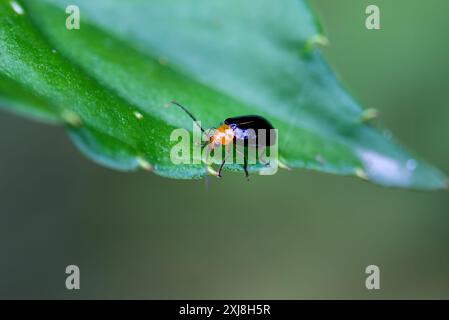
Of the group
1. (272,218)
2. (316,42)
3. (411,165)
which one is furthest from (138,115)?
(272,218)

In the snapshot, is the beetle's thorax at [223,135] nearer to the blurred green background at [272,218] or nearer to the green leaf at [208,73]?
the green leaf at [208,73]

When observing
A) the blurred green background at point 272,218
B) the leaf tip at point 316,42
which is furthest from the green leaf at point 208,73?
the blurred green background at point 272,218

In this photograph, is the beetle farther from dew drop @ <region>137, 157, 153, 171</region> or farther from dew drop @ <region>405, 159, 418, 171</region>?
dew drop @ <region>405, 159, 418, 171</region>

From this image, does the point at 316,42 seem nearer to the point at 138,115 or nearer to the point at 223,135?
the point at 223,135

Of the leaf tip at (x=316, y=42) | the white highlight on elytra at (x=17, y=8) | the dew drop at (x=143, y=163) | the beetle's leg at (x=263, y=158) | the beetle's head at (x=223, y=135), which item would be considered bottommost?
the dew drop at (x=143, y=163)

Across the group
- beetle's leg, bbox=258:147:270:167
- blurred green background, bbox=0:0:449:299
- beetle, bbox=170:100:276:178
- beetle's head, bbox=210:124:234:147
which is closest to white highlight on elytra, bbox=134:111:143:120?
beetle, bbox=170:100:276:178

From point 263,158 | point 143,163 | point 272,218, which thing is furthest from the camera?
point 272,218

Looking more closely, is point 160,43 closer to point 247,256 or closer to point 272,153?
point 272,153
